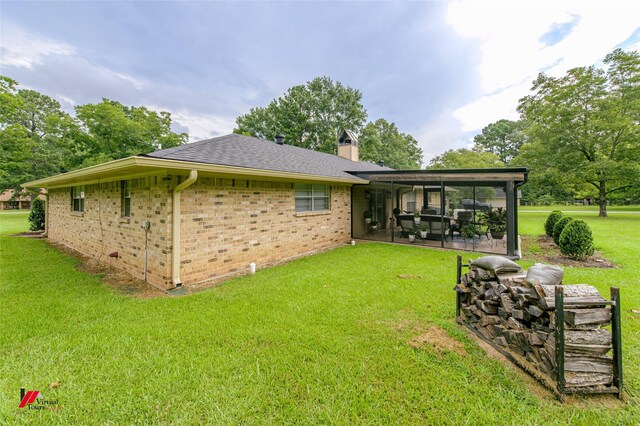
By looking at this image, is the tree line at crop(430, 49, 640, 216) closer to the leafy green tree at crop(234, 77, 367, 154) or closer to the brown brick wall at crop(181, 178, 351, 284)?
the leafy green tree at crop(234, 77, 367, 154)

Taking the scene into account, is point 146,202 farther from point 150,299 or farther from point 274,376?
point 274,376

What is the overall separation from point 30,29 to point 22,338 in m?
11.4

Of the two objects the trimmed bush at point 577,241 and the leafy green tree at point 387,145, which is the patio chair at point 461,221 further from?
the leafy green tree at point 387,145

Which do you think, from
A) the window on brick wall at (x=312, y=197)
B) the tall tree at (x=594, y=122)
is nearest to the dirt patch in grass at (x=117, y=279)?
the window on brick wall at (x=312, y=197)

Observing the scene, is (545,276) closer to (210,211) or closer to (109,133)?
(210,211)

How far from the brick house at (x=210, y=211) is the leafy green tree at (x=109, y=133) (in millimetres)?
14470

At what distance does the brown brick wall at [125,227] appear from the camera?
199 inches

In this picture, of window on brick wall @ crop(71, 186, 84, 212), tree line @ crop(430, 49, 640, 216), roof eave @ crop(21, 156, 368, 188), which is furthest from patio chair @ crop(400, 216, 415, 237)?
tree line @ crop(430, 49, 640, 216)

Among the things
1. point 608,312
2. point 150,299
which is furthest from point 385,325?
point 150,299

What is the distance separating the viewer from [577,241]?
6.82 m

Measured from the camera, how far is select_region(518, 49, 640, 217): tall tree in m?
17.8

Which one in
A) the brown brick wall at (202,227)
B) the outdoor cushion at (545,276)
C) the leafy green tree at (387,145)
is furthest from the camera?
the leafy green tree at (387,145)

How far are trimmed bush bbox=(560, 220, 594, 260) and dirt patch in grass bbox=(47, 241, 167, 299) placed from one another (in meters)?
9.99

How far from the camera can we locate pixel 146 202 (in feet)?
18.0
